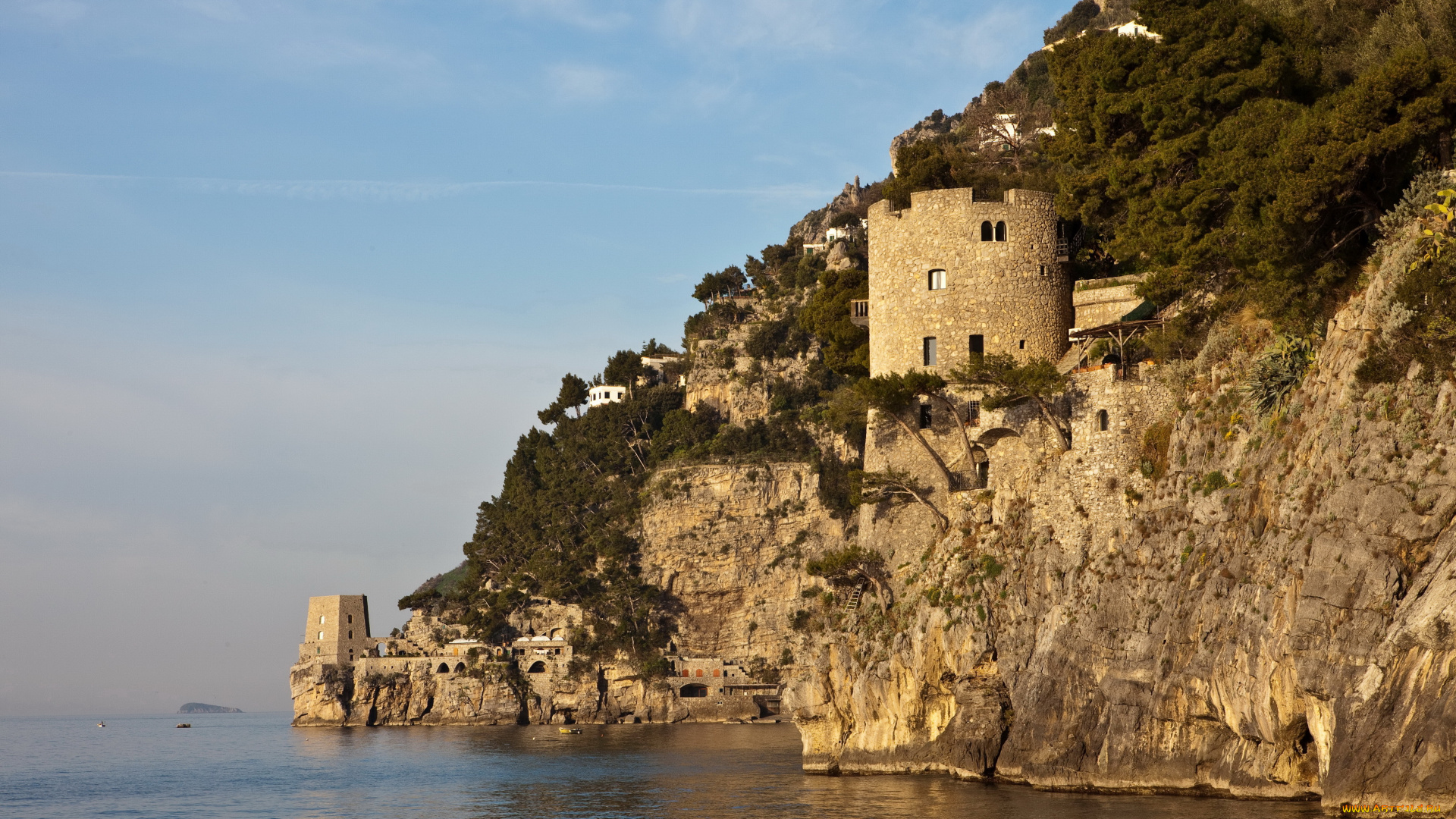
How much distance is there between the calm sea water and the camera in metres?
31.2

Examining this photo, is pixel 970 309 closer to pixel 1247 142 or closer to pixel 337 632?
pixel 1247 142

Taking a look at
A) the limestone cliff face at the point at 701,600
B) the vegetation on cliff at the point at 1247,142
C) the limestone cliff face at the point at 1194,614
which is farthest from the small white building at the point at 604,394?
the limestone cliff face at the point at 1194,614

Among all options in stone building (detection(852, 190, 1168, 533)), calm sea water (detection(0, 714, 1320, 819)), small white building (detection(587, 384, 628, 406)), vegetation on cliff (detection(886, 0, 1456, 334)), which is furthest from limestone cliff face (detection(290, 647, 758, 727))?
vegetation on cliff (detection(886, 0, 1456, 334))

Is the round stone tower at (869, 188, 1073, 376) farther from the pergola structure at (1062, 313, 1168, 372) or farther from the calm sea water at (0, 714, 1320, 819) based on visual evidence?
the calm sea water at (0, 714, 1320, 819)

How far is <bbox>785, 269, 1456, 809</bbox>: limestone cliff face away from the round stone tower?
8.68 feet

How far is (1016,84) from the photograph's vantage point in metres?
100

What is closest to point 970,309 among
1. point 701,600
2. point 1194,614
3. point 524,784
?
point 1194,614

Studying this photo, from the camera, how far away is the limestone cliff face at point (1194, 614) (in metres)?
24.2

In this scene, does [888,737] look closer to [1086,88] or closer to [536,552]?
[1086,88]

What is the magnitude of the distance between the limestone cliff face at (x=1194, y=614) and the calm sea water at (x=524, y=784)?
1229 mm

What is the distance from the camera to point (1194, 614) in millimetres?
29875

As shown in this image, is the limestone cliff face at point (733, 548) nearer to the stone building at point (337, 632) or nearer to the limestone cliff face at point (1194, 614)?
the stone building at point (337, 632)

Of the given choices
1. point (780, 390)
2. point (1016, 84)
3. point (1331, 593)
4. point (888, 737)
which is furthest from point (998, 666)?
point (1016, 84)

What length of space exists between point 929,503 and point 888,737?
6.62 meters
